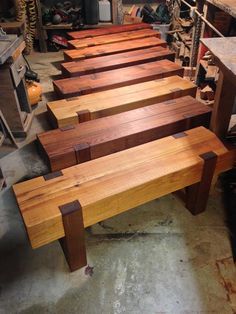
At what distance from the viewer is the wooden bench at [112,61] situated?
2787 millimetres

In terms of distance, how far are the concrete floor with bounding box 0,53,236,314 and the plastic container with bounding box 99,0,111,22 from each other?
4098 mm

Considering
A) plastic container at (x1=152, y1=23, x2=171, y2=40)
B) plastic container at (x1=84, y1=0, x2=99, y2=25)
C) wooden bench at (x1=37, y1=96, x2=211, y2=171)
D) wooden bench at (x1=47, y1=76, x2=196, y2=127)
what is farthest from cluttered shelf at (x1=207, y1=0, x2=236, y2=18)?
plastic container at (x1=84, y1=0, x2=99, y2=25)

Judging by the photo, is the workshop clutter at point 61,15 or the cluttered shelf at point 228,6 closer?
the cluttered shelf at point 228,6

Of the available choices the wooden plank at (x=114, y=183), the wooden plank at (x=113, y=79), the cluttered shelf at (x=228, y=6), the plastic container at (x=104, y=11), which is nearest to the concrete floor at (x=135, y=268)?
the wooden plank at (x=114, y=183)

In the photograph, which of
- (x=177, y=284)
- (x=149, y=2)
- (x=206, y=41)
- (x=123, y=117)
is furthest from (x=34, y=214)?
(x=149, y=2)

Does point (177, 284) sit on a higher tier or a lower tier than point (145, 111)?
lower

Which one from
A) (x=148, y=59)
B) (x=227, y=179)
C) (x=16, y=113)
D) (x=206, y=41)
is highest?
(x=206, y=41)

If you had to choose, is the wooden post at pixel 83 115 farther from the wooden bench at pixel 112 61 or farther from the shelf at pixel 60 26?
the shelf at pixel 60 26

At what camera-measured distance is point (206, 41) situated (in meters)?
1.62

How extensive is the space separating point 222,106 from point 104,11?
396cm

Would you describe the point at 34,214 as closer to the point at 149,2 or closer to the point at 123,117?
the point at 123,117

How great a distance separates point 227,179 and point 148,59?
1.58 metres

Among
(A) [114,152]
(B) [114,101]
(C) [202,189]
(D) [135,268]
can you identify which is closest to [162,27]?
(B) [114,101]

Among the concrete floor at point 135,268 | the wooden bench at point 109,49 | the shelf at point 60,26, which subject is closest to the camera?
the concrete floor at point 135,268
